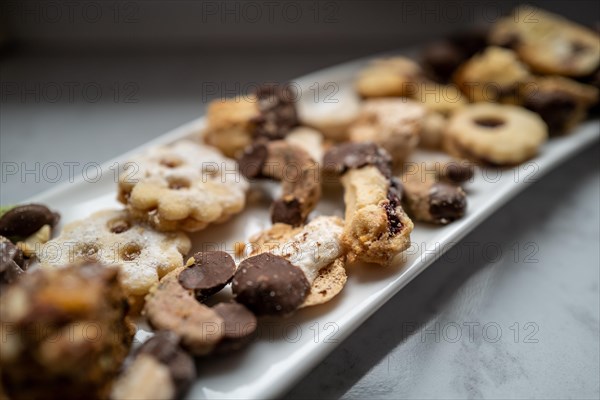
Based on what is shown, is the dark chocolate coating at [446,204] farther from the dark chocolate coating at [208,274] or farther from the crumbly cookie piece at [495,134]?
the dark chocolate coating at [208,274]

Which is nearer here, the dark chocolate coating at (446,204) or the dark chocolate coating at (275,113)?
the dark chocolate coating at (446,204)

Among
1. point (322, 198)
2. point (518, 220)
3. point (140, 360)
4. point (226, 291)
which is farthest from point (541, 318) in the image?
point (140, 360)

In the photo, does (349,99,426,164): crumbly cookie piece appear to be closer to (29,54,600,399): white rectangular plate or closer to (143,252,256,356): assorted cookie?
(29,54,600,399): white rectangular plate

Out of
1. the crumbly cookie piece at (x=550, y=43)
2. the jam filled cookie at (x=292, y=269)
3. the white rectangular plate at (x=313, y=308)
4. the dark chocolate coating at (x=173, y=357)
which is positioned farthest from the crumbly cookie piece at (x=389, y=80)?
the dark chocolate coating at (x=173, y=357)

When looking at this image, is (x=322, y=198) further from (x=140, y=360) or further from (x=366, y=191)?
(x=140, y=360)

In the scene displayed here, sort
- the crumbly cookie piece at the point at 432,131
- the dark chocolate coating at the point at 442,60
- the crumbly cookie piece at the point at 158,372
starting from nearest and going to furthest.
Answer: the crumbly cookie piece at the point at 158,372 < the crumbly cookie piece at the point at 432,131 < the dark chocolate coating at the point at 442,60

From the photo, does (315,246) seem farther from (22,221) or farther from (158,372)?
(22,221)

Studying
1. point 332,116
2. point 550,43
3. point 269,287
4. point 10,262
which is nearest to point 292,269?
point 269,287
